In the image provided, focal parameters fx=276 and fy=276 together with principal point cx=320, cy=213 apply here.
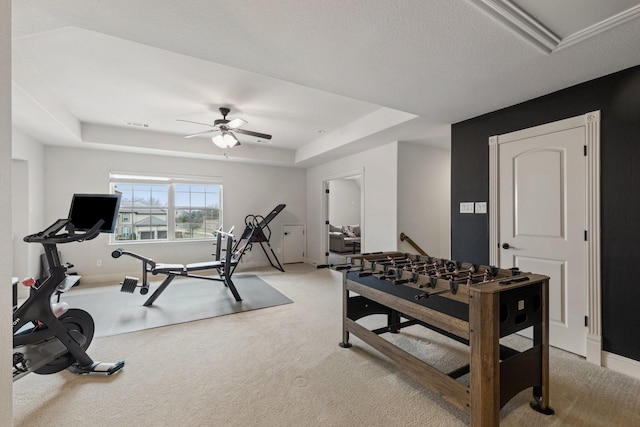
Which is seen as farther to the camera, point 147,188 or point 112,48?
point 147,188

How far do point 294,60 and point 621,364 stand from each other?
350 cm

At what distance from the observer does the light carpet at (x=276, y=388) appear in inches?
65.8

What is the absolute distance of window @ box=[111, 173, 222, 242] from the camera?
5.31m

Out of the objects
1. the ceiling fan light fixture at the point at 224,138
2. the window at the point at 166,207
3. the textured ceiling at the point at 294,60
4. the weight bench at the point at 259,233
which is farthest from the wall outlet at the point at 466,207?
the window at the point at 166,207

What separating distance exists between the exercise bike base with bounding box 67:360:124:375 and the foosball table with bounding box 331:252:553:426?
6.44ft

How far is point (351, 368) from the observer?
220 cm

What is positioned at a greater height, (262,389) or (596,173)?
(596,173)

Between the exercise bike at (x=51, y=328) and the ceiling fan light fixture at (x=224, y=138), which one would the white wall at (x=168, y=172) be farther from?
the exercise bike at (x=51, y=328)

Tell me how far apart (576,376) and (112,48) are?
4.61 m

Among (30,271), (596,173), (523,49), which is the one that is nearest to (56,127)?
(30,271)

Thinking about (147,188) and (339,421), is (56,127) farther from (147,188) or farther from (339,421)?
(339,421)

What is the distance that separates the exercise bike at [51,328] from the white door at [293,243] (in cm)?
458

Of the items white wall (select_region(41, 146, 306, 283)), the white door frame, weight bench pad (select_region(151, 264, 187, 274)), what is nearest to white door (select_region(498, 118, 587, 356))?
the white door frame

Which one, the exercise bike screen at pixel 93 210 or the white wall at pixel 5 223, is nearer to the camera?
the white wall at pixel 5 223
